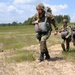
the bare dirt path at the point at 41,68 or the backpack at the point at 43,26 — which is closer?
the bare dirt path at the point at 41,68

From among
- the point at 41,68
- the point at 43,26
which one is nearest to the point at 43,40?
the point at 43,26

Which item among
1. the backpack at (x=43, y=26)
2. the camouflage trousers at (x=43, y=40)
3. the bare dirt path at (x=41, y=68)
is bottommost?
the bare dirt path at (x=41, y=68)

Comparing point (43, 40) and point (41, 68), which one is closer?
point (41, 68)

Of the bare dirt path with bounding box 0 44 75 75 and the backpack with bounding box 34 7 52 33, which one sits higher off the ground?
the backpack with bounding box 34 7 52 33

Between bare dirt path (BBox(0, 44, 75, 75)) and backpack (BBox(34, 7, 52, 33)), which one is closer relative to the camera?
bare dirt path (BBox(0, 44, 75, 75))

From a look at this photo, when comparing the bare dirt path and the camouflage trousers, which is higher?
the camouflage trousers

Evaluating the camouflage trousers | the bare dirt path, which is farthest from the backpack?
the bare dirt path

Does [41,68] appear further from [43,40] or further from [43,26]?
[43,26]

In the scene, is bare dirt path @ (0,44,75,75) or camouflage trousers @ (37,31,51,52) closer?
bare dirt path @ (0,44,75,75)

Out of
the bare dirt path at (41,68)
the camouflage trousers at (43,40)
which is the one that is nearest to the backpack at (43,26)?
the camouflage trousers at (43,40)

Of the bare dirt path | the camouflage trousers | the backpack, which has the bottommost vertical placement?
the bare dirt path

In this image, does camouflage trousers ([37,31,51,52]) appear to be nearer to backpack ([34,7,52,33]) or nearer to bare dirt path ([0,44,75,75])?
backpack ([34,7,52,33])

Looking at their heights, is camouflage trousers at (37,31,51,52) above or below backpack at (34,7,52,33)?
below

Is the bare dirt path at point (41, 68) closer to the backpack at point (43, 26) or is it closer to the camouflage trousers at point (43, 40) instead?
the camouflage trousers at point (43, 40)
